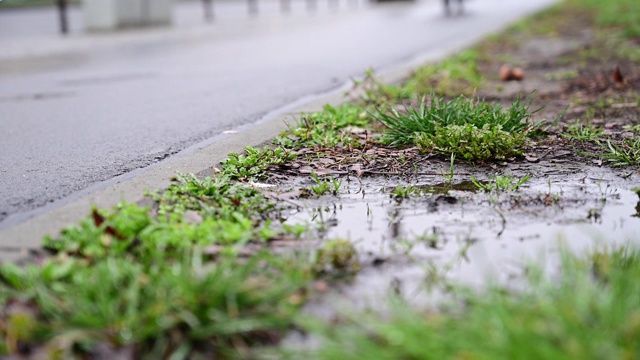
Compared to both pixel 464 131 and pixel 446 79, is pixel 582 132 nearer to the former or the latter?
pixel 464 131

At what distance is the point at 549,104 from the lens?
653 cm

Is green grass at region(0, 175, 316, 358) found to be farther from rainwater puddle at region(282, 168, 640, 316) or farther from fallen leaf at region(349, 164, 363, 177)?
fallen leaf at region(349, 164, 363, 177)

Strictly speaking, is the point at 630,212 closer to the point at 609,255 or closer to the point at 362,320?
the point at 609,255

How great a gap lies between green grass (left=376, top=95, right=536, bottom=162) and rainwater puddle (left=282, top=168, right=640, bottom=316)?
0.38 metres

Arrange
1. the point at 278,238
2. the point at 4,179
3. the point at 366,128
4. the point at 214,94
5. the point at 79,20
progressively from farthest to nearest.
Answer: the point at 79,20 < the point at 214,94 < the point at 366,128 < the point at 4,179 < the point at 278,238

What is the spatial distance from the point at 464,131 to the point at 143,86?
529cm

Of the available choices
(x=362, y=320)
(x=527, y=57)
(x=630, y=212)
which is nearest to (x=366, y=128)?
(x=630, y=212)

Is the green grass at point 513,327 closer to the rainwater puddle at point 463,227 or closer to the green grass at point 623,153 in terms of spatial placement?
the rainwater puddle at point 463,227

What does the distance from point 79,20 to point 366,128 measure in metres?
22.1

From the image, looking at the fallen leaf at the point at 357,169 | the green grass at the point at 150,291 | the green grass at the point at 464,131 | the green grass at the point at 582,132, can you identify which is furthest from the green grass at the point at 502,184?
the green grass at the point at 150,291

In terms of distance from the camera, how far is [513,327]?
2.18 m

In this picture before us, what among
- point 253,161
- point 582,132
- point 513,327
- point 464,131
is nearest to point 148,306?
point 513,327

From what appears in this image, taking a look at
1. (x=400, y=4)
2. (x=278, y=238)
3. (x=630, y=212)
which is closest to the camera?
(x=278, y=238)

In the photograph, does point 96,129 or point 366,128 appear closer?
point 366,128
